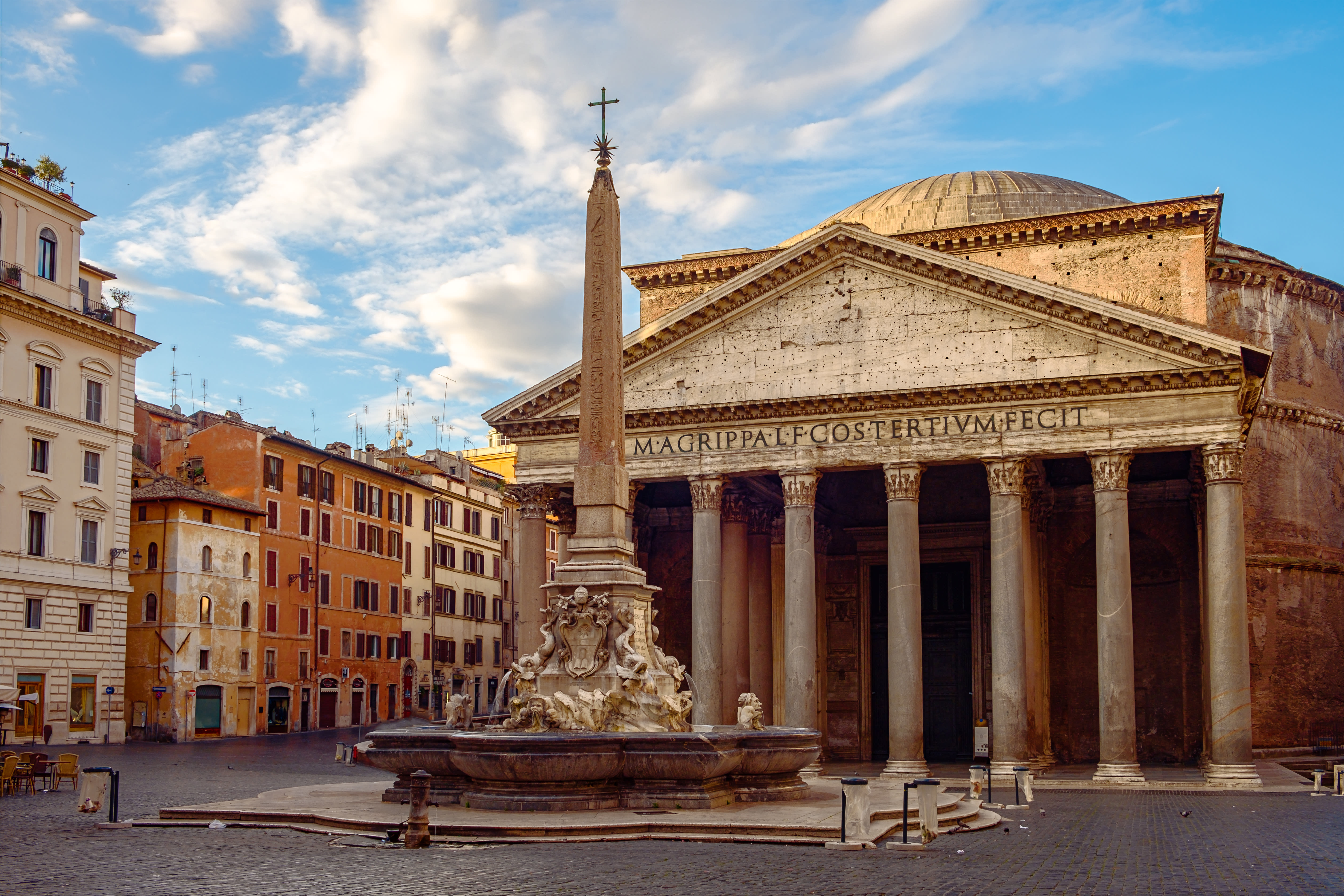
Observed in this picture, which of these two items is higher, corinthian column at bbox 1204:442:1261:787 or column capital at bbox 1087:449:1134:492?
column capital at bbox 1087:449:1134:492

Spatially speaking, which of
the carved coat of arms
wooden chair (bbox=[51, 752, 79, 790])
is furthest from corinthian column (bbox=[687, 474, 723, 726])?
the carved coat of arms

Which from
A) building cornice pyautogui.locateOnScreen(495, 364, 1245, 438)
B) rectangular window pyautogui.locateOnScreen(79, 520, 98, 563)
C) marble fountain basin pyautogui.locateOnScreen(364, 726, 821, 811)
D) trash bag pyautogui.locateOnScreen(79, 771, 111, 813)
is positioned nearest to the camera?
marble fountain basin pyautogui.locateOnScreen(364, 726, 821, 811)

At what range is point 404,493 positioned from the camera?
52.1 meters

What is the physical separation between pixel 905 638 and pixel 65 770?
1492cm

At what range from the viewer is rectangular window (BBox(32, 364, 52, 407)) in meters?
33.0

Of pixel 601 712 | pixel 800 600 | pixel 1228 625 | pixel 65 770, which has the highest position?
pixel 800 600

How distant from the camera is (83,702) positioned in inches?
1350

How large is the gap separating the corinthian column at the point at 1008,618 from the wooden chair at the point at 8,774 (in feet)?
53.6

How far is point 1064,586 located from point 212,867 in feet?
84.5

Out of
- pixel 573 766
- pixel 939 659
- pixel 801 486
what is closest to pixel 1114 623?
pixel 801 486

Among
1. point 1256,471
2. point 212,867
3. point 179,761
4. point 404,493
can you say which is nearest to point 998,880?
point 212,867

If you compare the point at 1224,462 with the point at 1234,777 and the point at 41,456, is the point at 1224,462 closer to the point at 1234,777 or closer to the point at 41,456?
the point at 1234,777

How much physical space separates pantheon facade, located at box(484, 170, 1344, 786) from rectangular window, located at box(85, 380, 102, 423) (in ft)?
42.1

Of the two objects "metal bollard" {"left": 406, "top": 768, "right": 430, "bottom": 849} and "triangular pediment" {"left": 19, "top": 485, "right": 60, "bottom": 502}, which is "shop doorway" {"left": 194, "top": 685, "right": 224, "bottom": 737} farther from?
"metal bollard" {"left": 406, "top": 768, "right": 430, "bottom": 849}
